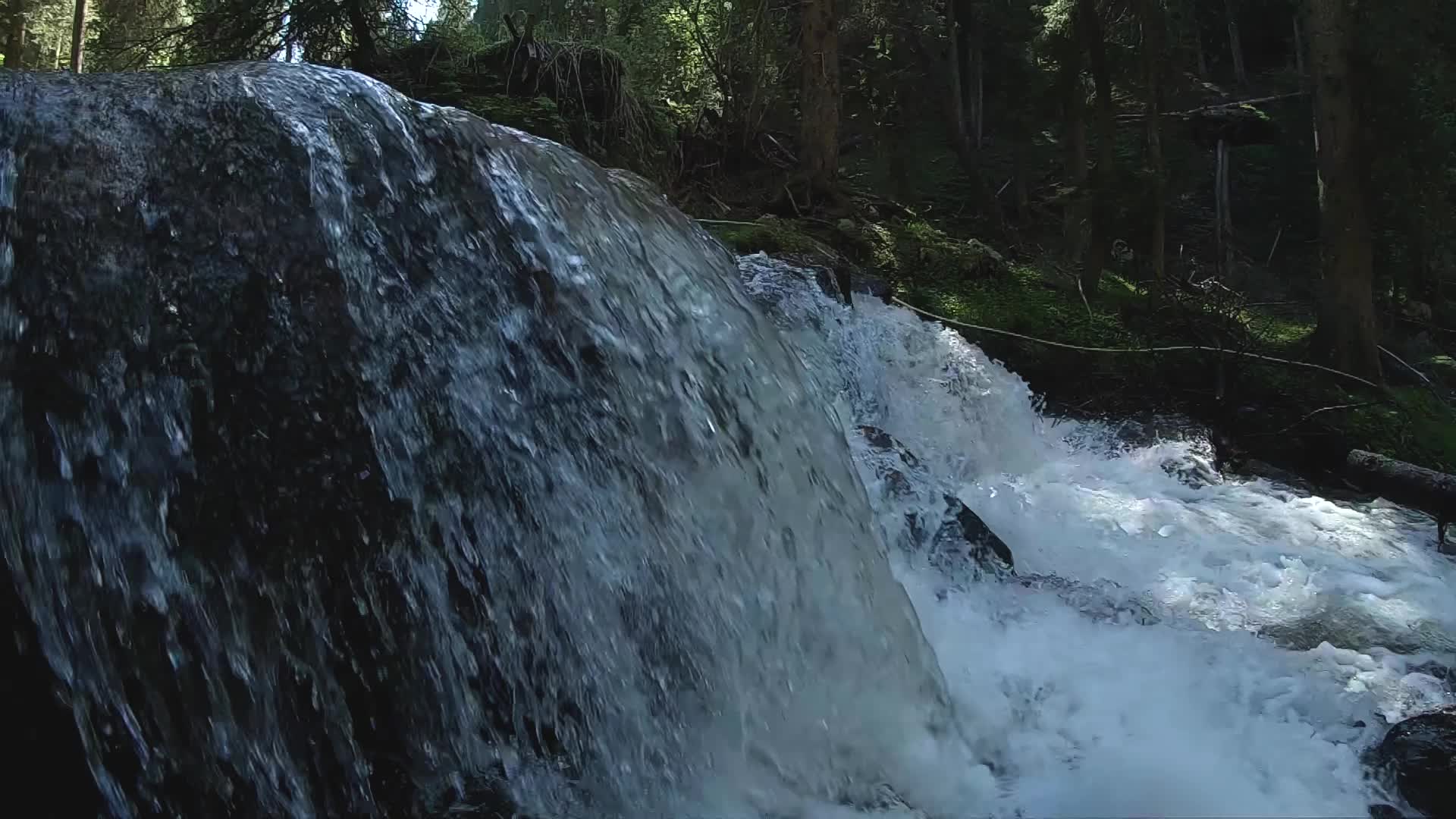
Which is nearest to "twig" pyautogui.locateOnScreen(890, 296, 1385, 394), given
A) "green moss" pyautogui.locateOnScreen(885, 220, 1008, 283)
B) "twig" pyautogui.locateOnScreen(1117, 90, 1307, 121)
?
"green moss" pyautogui.locateOnScreen(885, 220, 1008, 283)

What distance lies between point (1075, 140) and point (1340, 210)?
4.37 meters

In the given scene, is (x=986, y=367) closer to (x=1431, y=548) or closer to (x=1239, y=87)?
(x=1431, y=548)

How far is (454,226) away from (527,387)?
1.98 feet

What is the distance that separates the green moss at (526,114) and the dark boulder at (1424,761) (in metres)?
7.66

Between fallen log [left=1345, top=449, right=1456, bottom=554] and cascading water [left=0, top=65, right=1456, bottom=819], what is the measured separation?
6.15 feet

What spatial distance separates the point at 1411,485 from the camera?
6660 mm

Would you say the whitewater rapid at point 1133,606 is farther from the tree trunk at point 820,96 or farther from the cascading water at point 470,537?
the tree trunk at point 820,96

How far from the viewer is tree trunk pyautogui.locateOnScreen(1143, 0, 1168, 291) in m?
11.7

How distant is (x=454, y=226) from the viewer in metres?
3.57

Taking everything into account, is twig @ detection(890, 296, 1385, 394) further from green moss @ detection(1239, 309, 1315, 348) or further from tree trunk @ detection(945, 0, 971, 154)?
tree trunk @ detection(945, 0, 971, 154)

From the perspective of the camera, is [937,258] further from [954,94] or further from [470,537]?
[470,537]

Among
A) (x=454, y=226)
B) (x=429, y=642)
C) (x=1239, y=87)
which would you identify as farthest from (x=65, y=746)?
(x=1239, y=87)

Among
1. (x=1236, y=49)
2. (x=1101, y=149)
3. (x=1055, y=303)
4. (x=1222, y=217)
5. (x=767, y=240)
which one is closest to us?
(x=767, y=240)

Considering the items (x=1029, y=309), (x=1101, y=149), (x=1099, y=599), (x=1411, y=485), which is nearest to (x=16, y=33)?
(x=1101, y=149)
